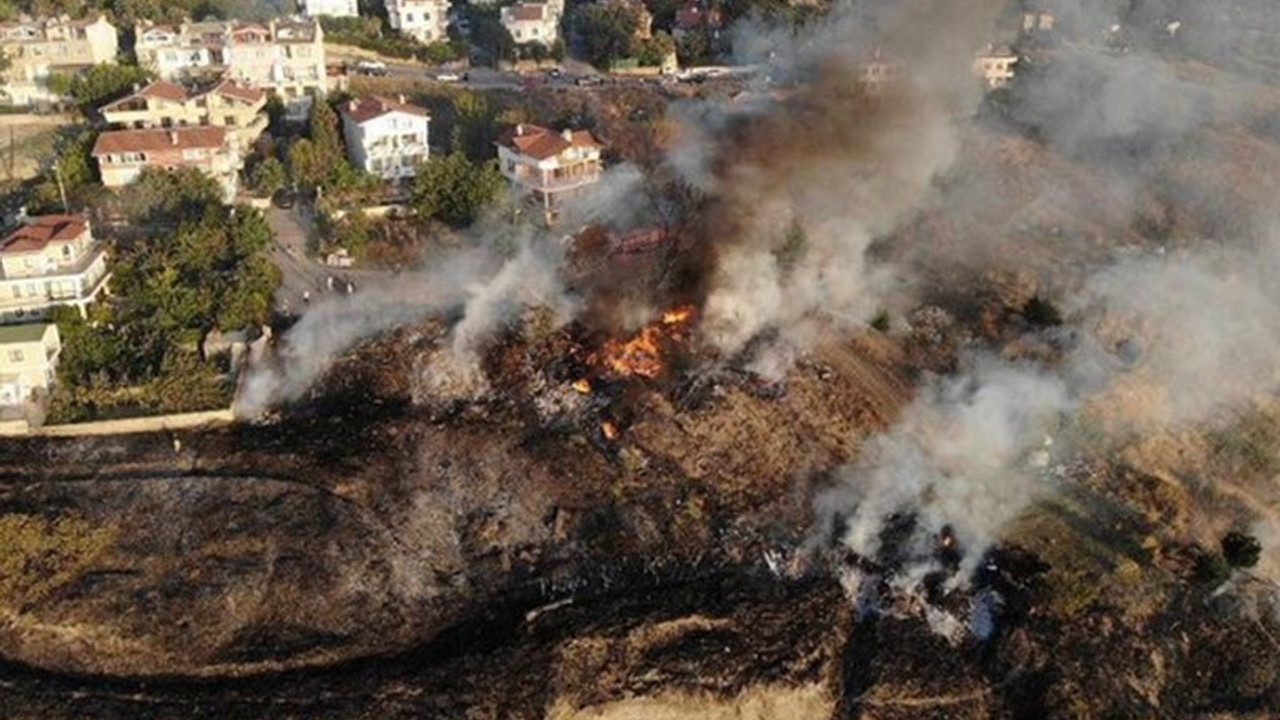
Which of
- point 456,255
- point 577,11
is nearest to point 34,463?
point 456,255

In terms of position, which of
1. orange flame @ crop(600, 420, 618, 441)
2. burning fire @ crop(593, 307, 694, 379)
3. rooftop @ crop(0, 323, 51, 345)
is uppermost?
rooftop @ crop(0, 323, 51, 345)

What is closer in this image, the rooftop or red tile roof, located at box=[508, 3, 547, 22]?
the rooftop

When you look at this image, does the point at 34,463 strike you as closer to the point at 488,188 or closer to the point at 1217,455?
the point at 488,188

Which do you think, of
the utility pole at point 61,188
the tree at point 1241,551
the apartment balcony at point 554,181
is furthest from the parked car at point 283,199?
the tree at point 1241,551

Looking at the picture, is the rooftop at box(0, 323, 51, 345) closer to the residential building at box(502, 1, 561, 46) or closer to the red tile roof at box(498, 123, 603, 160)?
the red tile roof at box(498, 123, 603, 160)

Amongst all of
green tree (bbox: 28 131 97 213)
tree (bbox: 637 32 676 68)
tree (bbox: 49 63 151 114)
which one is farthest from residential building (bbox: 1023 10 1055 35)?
green tree (bbox: 28 131 97 213)

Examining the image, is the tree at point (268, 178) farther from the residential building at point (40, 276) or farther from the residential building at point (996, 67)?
the residential building at point (996, 67)

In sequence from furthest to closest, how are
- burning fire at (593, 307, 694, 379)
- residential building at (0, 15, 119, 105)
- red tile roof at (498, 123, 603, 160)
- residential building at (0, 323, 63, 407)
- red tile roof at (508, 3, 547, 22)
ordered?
red tile roof at (508, 3, 547, 22), residential building at (0, 15, 119, 105), red tile roof at (498, 123, 603, 160), burning fire at (593, 307, 694, 379), residential building at (0, 323, 63, 407)
